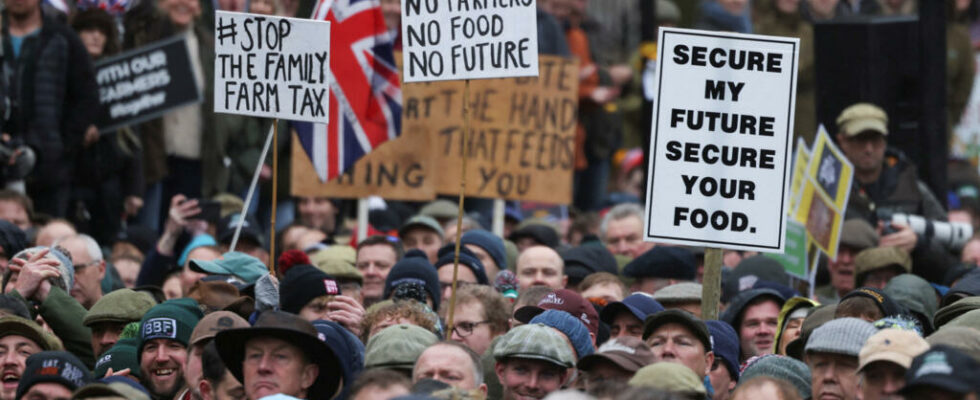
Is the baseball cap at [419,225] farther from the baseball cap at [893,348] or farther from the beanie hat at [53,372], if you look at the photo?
the baseball cap at [893,348]

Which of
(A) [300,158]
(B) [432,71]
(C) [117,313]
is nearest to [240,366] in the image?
(C) [117,313]

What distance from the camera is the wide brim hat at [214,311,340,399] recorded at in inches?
352

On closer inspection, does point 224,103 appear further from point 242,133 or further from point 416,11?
point 242,133

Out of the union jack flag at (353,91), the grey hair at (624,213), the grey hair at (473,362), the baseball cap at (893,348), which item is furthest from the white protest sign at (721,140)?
the grey hair at (624,213)

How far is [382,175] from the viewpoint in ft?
50.6

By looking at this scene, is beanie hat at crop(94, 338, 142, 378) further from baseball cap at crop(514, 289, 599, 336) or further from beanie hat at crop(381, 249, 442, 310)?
baseball cap at crop(514, 289, 599, 336)

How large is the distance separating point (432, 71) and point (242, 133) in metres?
6.02

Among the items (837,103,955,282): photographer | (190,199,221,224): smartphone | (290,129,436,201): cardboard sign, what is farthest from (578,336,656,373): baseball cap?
(290,129,436,201): cardboard sign

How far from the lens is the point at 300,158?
15164mm

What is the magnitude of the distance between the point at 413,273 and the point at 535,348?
7.94 ft

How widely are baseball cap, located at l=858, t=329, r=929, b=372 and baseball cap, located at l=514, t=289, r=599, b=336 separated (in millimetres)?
2433

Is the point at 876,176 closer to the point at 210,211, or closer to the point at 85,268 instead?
the point at 210,211

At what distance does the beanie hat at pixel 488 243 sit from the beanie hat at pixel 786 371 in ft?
13.2

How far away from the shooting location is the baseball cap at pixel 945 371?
7.27m
